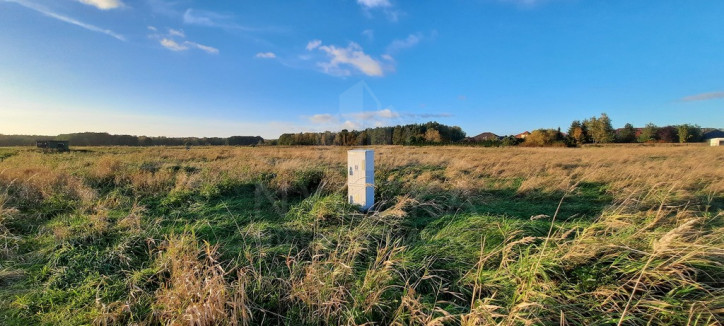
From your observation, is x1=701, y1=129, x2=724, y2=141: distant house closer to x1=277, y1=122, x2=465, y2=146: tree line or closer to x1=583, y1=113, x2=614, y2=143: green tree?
x1=583, y1=113, x2=614, y2=143: green tree

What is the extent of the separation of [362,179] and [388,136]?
760 inches

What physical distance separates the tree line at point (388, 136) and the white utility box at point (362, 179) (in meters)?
10.5

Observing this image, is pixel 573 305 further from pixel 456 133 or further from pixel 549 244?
pixel 456 133

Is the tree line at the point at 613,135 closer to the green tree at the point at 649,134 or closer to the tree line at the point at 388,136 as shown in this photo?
the green tree at the point at 649,134

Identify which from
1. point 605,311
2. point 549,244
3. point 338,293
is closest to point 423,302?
point 338,293

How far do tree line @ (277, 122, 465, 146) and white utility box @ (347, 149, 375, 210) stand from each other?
10.5m

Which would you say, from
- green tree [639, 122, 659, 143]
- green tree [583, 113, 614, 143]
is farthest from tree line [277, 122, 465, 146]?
green tree [639, 122, 659, 143]

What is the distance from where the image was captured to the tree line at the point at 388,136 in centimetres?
1734

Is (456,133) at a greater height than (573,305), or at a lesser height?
greater

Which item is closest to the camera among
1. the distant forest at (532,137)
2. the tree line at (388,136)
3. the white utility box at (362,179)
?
the white utility box at (362,179)

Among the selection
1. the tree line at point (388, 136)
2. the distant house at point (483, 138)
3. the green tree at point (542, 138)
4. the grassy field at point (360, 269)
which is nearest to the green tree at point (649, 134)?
the green tree at point (542, 138)

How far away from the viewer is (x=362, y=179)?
4.83 metres

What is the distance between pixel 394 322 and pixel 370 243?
1340mm

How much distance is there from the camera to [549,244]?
101 inches
